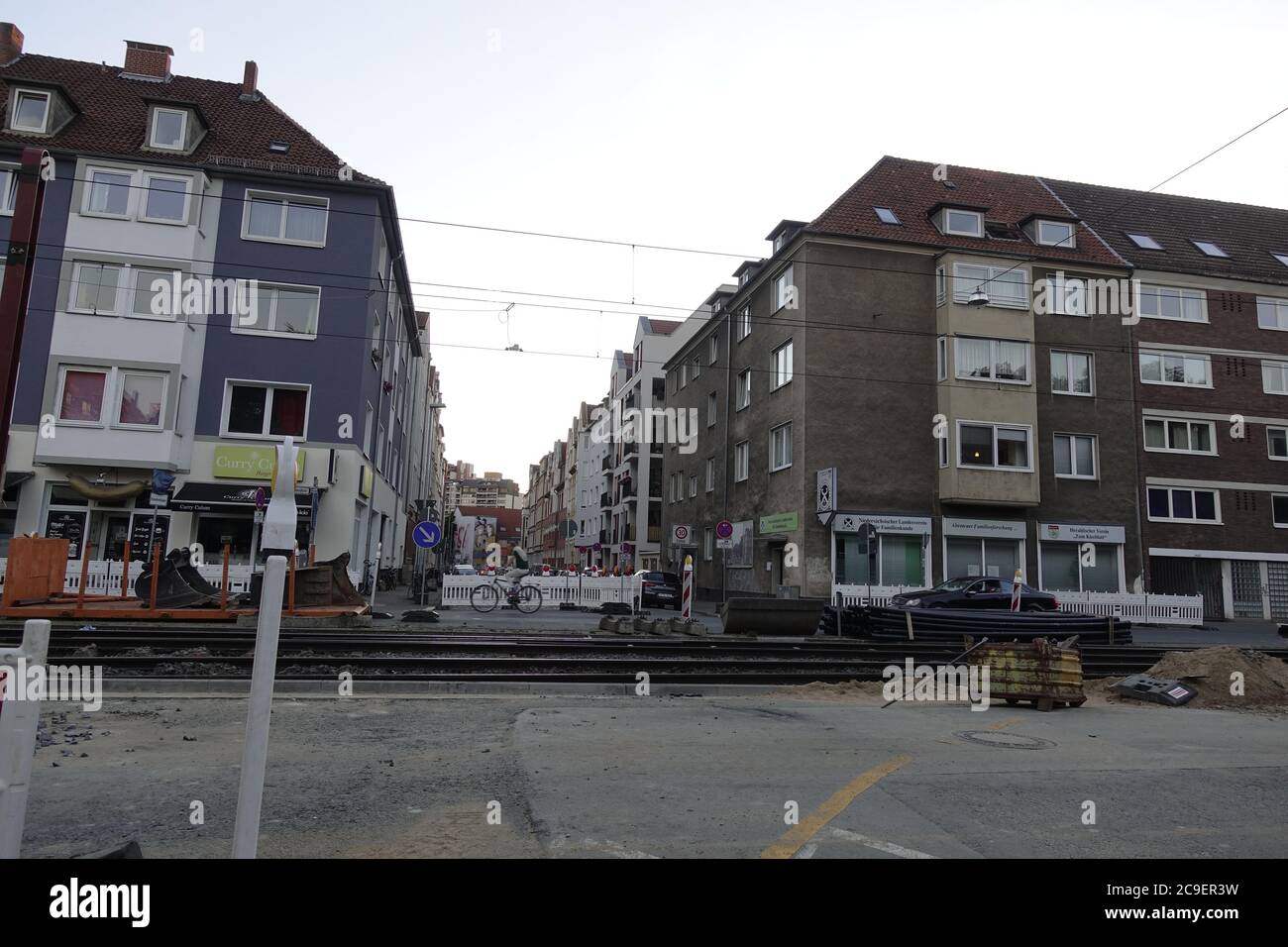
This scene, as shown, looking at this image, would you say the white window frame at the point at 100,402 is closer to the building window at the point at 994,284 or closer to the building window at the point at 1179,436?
the building window at the point at 994,284

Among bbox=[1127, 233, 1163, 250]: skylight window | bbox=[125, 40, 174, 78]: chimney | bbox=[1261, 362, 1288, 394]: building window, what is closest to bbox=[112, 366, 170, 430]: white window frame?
bbox=[125, 40, 174, 78]: chimney

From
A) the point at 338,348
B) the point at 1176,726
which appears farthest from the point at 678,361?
the point at 1176,726

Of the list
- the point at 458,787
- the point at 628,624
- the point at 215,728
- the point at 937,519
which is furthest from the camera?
the point at 937,519

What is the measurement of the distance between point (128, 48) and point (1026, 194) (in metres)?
34.4

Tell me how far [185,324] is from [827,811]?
81.1 feet

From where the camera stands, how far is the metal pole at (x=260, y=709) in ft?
9.20

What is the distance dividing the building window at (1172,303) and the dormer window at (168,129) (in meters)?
33.6

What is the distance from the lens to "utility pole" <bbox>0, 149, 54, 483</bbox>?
141 inches

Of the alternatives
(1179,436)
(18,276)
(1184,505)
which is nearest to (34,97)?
(18,276)

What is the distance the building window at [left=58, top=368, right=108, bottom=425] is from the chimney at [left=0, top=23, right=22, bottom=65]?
13135 millimetres

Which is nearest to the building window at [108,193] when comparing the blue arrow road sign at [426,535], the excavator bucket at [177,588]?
the excavator bucket at [177,588]

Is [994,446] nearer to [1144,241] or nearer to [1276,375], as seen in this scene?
[1144,241]
